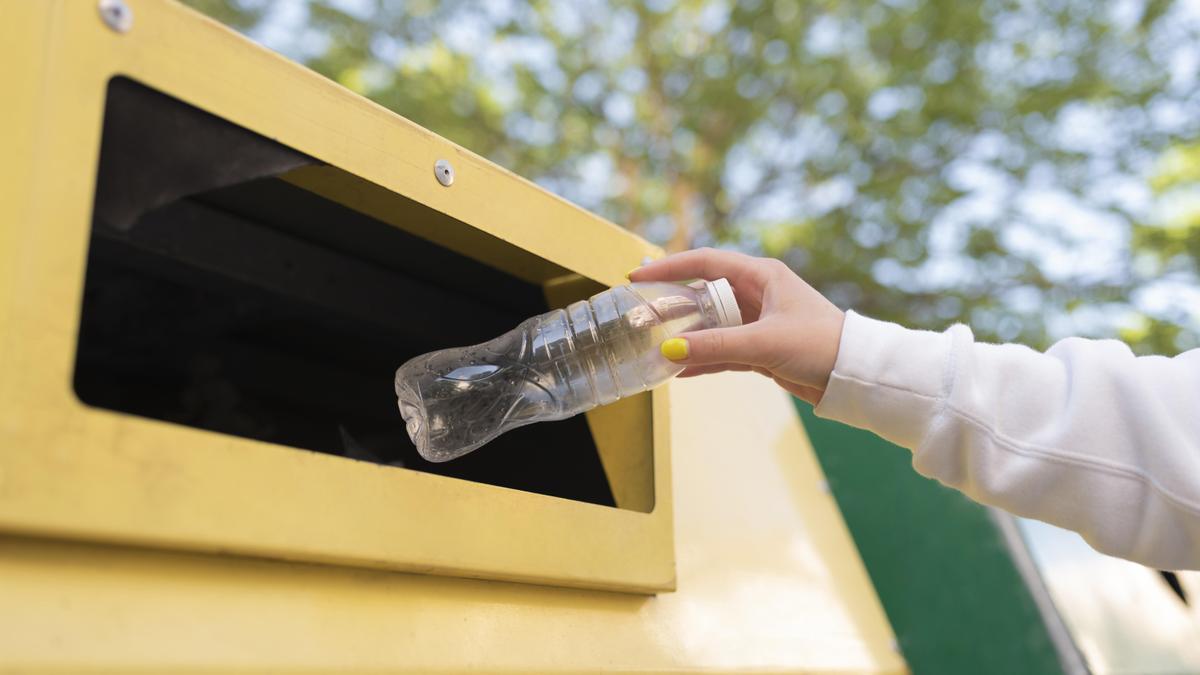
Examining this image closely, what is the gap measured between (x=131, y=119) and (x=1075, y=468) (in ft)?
3.25

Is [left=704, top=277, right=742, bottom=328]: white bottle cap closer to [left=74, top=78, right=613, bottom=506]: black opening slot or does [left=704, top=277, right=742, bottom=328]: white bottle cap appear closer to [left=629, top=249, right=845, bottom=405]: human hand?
[left=629, top=249, right=845, bottom=405]: human hand

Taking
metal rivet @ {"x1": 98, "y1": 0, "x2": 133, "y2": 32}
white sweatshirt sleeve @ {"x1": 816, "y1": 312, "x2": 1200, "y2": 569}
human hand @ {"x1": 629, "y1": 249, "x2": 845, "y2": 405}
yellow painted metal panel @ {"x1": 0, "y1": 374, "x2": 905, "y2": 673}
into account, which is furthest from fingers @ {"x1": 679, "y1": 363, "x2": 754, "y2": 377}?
metal rivet @ {"x1": 98, "y1": 0, "x2": 133, "y2": 32}

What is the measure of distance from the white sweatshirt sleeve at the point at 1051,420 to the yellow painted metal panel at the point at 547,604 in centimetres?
37

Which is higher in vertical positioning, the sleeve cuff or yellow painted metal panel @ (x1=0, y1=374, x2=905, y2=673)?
the sleeve cuff

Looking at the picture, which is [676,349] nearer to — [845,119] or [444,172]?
[444,172]

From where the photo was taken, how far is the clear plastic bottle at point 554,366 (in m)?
1.16

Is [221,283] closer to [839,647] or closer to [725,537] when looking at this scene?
[725,537]

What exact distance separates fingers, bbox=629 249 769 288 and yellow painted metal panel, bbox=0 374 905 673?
0.38 m

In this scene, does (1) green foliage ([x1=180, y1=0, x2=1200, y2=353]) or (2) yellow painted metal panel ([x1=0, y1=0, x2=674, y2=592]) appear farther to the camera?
(1) green foliage ([x1=180, y1=0, x2=1200, y2=353])

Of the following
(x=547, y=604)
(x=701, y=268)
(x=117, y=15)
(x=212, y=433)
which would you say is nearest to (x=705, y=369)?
(x=701, y=268)

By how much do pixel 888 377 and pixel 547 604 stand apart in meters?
0.44

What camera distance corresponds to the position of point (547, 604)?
1073 millimetres

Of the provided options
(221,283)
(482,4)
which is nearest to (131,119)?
(221,283)

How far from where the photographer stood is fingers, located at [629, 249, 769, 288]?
1.12 m
